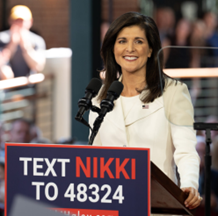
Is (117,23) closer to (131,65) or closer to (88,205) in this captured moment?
(131,65)

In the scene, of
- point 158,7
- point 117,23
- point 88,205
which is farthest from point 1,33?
point 88,205

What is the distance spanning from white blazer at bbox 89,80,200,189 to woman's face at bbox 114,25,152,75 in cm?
13

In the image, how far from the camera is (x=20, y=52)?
4863 mm

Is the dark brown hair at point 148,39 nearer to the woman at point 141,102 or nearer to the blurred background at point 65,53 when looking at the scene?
the woman at point 141,102

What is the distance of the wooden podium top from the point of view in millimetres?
1146

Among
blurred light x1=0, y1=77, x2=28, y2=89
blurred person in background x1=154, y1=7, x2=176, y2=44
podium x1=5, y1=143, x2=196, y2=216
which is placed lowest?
podium x1=5, y1=143, x2=196, y2=216

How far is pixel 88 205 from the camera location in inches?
43.5

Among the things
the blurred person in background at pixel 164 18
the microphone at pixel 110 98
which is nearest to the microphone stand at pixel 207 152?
the microphone at pixel 110 98

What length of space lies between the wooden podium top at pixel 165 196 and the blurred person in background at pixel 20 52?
153 inches

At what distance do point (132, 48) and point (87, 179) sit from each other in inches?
28.2

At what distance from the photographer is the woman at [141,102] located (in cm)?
156

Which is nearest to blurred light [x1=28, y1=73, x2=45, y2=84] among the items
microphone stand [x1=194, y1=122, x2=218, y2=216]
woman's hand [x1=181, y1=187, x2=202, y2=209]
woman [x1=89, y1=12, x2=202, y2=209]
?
woman [x1=89, y1=12, x2=202, y2=209]

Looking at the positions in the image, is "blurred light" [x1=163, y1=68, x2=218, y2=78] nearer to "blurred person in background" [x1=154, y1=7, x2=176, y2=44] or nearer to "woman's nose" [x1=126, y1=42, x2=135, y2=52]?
"woman's nose" [x1=126, y1=42, x2=135, y2=52]

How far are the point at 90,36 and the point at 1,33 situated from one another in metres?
1.27
